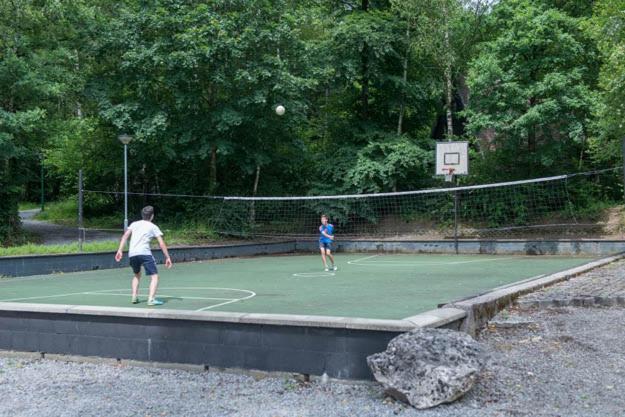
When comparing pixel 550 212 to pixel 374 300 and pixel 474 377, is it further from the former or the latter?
pixel 474 377

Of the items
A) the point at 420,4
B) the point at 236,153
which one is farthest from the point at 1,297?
the point at 420,4

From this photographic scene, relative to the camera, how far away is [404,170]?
2420cm

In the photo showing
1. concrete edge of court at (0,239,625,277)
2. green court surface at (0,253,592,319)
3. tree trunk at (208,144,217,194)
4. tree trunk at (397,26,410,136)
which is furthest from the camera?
tree trunk at (397,26,410,136)

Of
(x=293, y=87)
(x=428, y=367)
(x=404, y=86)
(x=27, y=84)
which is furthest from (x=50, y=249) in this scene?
(x=404, y=86)

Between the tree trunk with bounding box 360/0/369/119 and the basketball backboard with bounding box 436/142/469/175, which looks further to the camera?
the tree trunk with bounding box 360/0/369/119

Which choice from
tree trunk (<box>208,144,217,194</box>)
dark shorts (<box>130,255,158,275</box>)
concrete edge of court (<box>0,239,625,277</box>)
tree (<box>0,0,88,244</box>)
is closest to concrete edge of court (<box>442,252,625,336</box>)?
dark shorts (<box>130,255,158,275</box>)

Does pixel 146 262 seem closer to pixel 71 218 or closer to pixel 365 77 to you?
pixel 365 77

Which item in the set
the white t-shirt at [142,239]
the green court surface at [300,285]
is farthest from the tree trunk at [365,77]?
the white t-shirt at [142,239]

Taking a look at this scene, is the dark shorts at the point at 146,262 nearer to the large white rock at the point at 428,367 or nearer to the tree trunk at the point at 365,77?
the large white rock at the point at 428,367

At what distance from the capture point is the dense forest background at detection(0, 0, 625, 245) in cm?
2033

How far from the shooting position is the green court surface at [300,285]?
8.49m

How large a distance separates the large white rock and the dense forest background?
1463 centimetres

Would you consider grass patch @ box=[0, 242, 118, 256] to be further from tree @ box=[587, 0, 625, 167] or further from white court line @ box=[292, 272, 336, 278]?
tree @ box=[587, 0, 625, 167]

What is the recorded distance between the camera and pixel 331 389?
521cm
